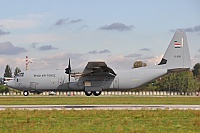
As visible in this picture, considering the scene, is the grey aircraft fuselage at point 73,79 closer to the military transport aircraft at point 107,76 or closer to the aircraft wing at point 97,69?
the military transport aircraft at point 107,76

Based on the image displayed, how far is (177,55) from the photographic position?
62.4 meters

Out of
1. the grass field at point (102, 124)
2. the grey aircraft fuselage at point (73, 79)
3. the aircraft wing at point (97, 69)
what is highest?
the aircraft wing at point (97, 69)

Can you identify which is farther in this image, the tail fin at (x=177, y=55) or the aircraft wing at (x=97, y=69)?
the tail fin at (x=177, y=55)

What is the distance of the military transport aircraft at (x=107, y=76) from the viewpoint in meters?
60.5

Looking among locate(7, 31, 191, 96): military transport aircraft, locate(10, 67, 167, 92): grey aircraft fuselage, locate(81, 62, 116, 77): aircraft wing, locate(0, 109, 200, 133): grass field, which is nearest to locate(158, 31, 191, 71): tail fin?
locate(7, 31, 191, 96): military transport aircraft

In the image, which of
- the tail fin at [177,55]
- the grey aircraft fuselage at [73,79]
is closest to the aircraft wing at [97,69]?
the grey aircraft fuselage at [73,79]

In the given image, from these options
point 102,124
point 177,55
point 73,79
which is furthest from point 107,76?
point 102,124

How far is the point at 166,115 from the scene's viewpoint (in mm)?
24844

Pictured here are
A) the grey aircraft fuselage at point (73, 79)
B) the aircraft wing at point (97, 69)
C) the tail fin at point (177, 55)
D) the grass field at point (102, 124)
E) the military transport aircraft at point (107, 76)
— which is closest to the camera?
the grass field at point (102, 124)

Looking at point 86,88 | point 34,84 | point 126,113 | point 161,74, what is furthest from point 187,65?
point 126,113

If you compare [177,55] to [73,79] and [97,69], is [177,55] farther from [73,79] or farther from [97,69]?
[73,79]

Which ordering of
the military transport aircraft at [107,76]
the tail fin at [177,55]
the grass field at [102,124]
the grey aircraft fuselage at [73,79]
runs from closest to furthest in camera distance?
1. the grass field at [102,124]
2. the military transport aircraft at [107,76]
3. the grey aircraft fuselage at [73,79]
4. the tail fin at [177,55]

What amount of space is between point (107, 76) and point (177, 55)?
1111 cm

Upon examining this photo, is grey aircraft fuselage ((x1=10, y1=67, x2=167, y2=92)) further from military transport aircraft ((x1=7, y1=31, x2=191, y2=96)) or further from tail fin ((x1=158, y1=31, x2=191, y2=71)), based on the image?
tail fin ((x1=158, y1=31, x2=191, y2=71))
